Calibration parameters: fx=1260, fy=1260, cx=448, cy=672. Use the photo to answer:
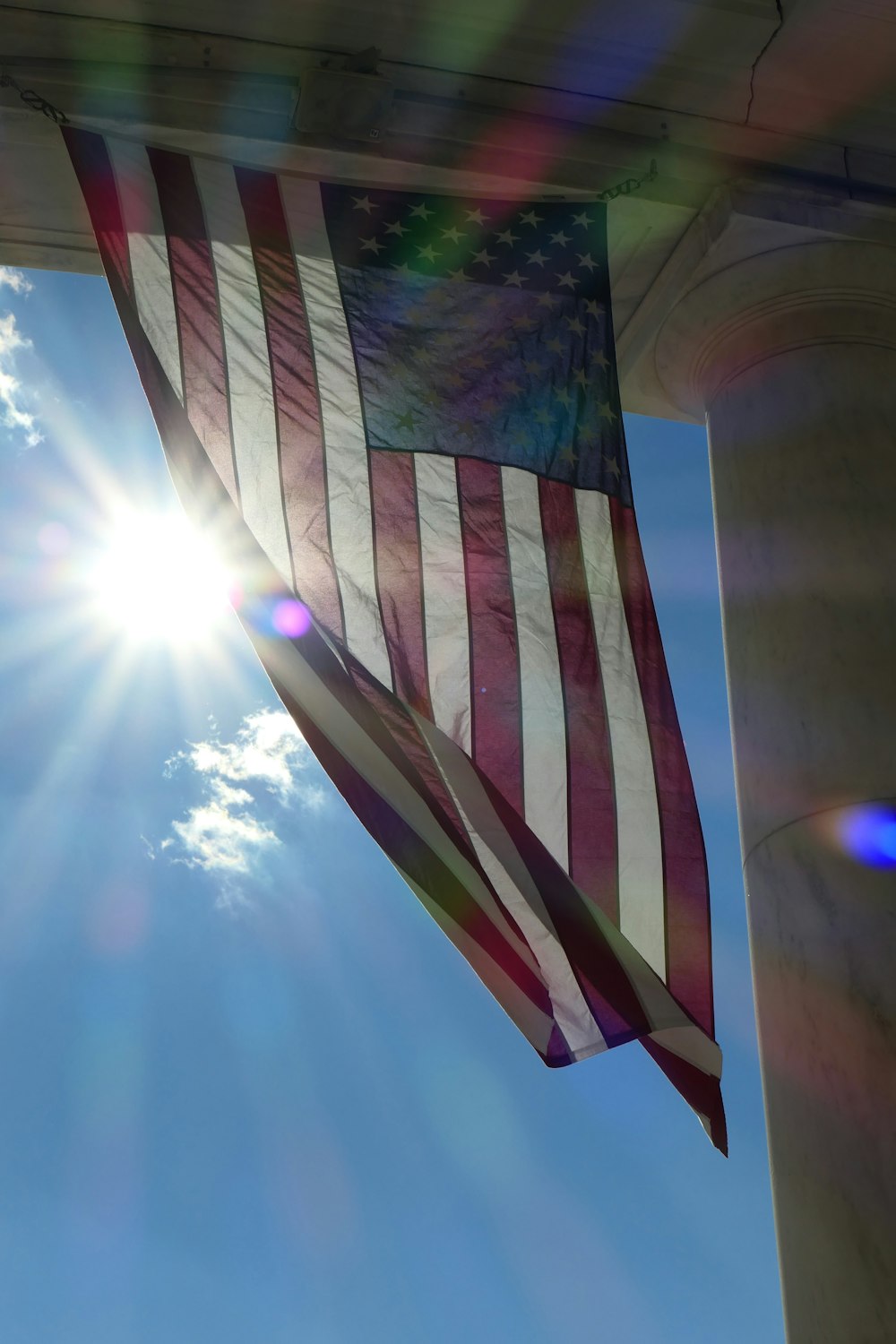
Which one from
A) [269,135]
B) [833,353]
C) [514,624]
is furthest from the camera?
[269,135]

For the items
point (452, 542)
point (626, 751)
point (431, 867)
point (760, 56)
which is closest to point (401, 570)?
point (452, 542)

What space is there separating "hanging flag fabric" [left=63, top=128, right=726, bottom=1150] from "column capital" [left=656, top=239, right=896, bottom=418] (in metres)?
1.09

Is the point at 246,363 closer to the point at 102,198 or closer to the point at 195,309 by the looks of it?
the point at 195,309

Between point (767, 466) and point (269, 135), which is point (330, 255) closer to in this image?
point (269, 135)

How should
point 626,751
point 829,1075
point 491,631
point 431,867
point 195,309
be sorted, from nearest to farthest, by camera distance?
point 829,1075
point 431,867
point 626,751
point 491,631
point 195,309

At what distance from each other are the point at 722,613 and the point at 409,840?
132 inches

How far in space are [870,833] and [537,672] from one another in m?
2.78

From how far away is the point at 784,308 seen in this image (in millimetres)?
11352

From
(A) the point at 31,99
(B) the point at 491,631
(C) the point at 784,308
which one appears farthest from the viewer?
(C) the point at 784,308

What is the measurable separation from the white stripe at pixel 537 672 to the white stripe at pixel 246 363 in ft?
6.25

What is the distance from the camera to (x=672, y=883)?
31.5 feet

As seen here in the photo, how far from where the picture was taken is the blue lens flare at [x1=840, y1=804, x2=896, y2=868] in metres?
8.52

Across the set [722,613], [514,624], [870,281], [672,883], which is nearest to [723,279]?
[870,281]

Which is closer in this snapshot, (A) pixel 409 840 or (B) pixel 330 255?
(A) pixel 409 840
